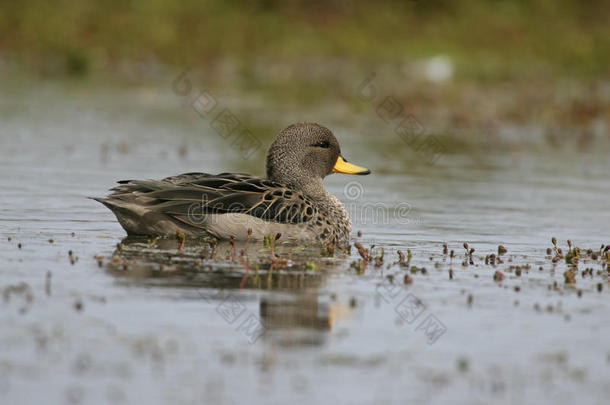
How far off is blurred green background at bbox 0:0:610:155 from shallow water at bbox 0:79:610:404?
26.6 feet

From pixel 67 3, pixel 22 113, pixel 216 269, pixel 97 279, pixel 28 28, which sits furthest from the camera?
pixel 67 3

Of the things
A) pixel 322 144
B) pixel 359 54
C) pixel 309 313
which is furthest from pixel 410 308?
pixel 359 54

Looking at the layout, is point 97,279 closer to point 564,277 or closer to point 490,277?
point 490,277

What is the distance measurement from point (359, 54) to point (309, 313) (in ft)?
86.5

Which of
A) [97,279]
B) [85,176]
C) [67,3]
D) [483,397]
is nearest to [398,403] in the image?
[483,397]

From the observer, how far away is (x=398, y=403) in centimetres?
493

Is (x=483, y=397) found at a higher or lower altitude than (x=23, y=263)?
lower

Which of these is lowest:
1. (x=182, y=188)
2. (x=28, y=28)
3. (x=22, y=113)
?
(x=182, y=188)

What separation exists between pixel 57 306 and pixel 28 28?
25.9 meters

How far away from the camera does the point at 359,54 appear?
32188 millimetres

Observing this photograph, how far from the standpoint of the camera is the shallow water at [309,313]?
5.12 metres

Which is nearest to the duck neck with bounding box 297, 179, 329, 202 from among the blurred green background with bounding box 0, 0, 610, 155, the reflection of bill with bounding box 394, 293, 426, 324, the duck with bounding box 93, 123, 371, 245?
the duck with bounding box 93, 123, 371, 245

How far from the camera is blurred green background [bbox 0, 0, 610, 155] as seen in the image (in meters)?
21.4

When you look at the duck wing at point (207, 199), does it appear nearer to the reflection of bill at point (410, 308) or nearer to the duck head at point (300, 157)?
the duck head at point (300, 157)
